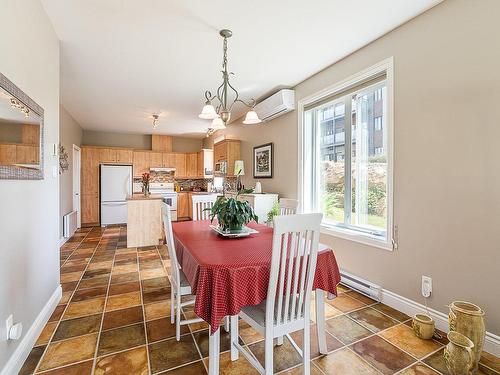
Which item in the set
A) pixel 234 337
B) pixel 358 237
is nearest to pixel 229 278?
pixel 234 337

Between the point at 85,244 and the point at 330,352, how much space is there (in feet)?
15.3

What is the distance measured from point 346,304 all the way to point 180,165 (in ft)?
21.0

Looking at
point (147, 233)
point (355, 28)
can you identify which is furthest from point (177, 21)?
point (147, 233)

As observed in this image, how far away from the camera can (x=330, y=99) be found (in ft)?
10.6

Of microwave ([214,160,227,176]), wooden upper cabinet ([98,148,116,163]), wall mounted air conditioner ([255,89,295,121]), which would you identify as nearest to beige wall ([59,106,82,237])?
wooden upper cabinet ([98,148,116,163])

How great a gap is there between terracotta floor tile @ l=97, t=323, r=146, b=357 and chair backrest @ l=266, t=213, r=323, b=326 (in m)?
1.18

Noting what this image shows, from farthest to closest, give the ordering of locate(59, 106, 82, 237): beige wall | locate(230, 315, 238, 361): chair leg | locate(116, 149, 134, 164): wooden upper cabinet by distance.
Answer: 1. locate(116, 149, 134, 164): wooden upper cabinet
2. locate(59, 106, 82, 237): beige wall
3. locate(230, 315, 238, 361): chair leg

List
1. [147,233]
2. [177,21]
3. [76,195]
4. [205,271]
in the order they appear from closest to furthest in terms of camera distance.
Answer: [205,271] < [177,21] < [147,233] < [76,195]

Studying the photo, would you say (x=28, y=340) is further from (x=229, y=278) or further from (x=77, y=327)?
(x=229, y=278)

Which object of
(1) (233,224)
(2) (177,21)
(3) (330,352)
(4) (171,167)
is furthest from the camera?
(4) (171,167)

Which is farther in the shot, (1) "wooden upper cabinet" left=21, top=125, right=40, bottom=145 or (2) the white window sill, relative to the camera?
(2) the white window sill

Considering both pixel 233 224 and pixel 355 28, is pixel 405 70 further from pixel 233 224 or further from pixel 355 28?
pixel 233 224

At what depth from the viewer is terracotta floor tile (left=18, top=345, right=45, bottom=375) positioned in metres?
1.65

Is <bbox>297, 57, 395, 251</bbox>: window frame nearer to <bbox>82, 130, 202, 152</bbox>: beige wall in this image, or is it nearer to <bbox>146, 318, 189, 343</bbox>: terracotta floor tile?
<bbox>146, 318, 189, 343</bbox>: terracotta floor tile
